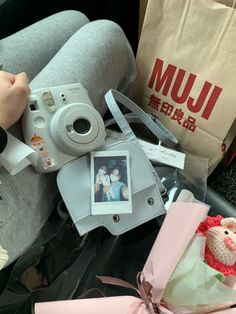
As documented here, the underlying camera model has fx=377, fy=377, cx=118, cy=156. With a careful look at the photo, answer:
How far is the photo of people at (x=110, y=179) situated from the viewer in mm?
730

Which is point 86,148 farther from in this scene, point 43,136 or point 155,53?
point 155,53

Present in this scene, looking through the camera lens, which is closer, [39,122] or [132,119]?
[39,122]

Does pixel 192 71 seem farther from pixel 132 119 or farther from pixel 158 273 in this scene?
pixel 158 273

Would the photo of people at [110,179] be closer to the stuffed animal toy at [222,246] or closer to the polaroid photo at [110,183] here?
the polaroid photo at [110,183]

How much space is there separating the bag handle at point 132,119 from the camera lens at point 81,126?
12 cm

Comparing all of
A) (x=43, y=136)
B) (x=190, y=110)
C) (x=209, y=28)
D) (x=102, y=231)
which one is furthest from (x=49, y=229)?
(x=209, y=28)

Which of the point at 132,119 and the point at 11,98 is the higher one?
the point at 11,98

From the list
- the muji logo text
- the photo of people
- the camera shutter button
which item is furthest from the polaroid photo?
the muji logo text

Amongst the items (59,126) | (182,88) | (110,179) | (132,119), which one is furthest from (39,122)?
(182,88)

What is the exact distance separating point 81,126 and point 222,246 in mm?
337

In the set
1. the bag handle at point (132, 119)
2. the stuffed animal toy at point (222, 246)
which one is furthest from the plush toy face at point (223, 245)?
the bag handle at point (132, 119)

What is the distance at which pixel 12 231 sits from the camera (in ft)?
2.14

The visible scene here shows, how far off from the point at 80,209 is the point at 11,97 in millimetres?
241

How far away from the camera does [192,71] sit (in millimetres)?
909
